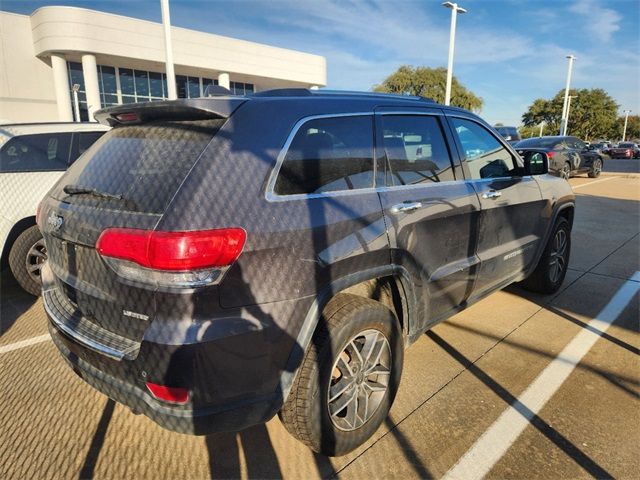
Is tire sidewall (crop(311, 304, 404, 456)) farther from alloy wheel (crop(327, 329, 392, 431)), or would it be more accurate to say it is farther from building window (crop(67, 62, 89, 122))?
building window (crop(67, 62, 89, 122))

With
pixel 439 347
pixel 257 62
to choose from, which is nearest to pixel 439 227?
pixel 439 347

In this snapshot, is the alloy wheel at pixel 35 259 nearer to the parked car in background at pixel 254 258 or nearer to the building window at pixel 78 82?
the parked car in background at pixel 254 258

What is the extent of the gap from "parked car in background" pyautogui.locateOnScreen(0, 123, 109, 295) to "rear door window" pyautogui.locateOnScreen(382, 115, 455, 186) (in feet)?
12.1

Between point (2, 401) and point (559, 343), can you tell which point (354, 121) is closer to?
point (559, 343)

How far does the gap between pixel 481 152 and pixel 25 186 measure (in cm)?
433

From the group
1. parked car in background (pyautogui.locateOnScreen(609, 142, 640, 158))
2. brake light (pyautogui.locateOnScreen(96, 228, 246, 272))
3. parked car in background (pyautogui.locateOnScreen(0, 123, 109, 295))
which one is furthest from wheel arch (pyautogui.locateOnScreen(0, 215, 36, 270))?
parked car in background (pyautogui.locateOnScreen(609, 142, 640, 158))

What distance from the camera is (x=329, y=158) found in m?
2.25

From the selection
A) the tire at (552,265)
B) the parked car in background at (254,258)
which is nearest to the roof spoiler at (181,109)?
the parked car in background at (254,258)

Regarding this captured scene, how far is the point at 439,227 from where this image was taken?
2754mm

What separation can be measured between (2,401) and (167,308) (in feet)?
6.46

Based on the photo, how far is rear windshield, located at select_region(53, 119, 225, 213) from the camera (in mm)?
1868

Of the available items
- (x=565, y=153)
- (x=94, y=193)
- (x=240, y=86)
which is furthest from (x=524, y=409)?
(x=240, y=86)

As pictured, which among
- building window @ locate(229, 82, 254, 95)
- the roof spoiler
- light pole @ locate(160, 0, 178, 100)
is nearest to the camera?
the roof spoiler

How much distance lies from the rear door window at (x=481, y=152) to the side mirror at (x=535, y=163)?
149 millimetres
